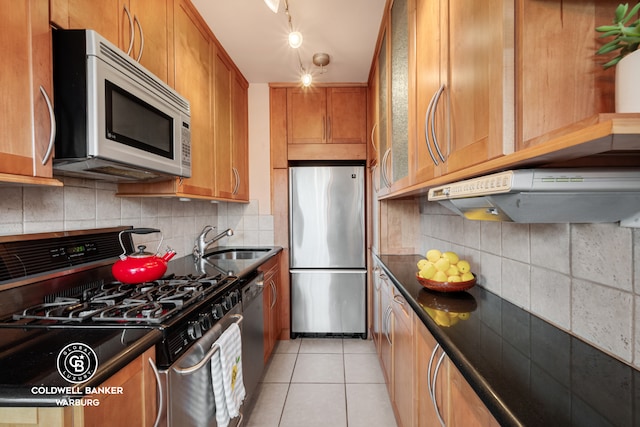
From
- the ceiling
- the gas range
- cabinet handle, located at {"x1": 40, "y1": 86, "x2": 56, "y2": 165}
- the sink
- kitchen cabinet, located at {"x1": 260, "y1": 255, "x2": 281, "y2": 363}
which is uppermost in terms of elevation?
the ceiling

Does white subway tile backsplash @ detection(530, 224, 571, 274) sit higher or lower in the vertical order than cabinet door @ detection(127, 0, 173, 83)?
lower

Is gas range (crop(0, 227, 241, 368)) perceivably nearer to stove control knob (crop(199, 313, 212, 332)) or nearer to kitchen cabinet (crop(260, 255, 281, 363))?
stove control knob (crop(199, 313, 212, 332))

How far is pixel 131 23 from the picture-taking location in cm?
137

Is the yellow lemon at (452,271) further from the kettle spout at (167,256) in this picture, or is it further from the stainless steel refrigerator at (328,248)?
the stainless steel refrigerator at (328,248)

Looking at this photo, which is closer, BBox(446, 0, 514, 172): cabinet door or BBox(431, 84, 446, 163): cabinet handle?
BBox(446, 0, 514, 172): cabinet door

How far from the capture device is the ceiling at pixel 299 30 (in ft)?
6.34

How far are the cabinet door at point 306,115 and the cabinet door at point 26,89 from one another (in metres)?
2.22

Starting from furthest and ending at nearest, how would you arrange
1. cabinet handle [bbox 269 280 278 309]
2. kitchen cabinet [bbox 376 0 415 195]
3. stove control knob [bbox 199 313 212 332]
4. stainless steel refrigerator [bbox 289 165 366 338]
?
stainless steel refrigerator [bbox 289 165 366 338]
cabinet handle [bbox 269 280 278 309]
kitchen cabinet [bbox 376 0 415 195]
stove control knob [bbox 199 313 212 332]

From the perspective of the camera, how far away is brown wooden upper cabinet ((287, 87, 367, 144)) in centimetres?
307

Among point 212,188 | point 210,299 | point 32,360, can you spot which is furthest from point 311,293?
point 32,360

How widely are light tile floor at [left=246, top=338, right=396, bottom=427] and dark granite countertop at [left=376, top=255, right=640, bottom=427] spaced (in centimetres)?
123

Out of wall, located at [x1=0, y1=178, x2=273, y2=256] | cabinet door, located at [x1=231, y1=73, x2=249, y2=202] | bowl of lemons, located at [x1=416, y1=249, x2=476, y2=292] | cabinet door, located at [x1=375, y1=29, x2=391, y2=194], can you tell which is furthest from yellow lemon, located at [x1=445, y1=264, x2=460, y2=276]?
cabinet door, located at [x1=231, y1=73, x2=249, y2=202]

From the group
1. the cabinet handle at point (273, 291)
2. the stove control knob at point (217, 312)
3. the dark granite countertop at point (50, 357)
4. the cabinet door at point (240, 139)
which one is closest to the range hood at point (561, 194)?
the dark granite countertop at point (50, 357)

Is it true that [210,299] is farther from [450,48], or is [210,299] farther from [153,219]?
[450,48]
